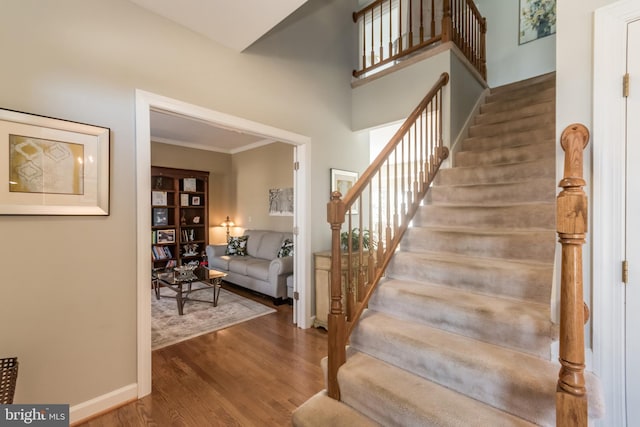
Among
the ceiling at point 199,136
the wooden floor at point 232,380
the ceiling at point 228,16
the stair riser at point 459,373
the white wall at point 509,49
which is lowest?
the wooden floor at point 232,380

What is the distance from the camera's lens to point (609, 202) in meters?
1.19

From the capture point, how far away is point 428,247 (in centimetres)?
231

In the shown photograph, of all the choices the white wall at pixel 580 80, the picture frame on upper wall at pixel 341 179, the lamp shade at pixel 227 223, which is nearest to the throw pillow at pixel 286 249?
the picture frame on upper wall at pixel 341 179

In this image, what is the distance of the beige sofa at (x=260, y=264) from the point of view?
3.97 meters

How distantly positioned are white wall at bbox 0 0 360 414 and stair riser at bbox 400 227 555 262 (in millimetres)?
1980

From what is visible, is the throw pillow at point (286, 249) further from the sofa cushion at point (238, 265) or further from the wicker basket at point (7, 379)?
the wicker basket at point (7, 379)

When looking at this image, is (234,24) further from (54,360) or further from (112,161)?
(54,360)

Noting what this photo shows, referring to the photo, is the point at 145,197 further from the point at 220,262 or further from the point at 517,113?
the point at 517,113

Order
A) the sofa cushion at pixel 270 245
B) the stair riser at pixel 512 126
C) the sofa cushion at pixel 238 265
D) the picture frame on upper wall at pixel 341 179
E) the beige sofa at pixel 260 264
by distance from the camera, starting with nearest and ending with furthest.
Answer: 1. the stair riser at pixel 512 126
2. the picture frame on upper wall at pixel 341 179
3. the beige sofa at pixel 260 264
4. the sofa cushion at pixel 238 265
5. the sofa cushion at pixel 270 245

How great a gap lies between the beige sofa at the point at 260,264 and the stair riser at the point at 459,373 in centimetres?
224

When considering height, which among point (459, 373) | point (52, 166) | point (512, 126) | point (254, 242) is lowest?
point (459, 373)

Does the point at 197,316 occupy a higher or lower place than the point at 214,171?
lower

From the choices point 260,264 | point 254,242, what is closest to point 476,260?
point 260,264
